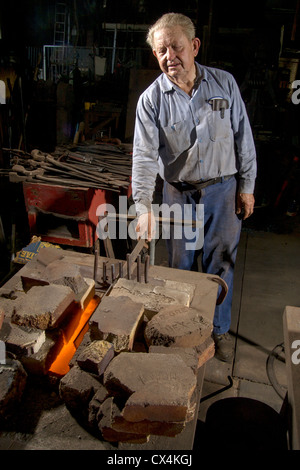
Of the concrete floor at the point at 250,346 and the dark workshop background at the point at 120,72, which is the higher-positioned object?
the dark workshop background at the point at 120,72

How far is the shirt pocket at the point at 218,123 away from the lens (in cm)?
247

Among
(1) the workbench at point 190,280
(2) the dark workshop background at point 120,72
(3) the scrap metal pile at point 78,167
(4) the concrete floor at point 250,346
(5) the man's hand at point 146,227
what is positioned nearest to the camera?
(4) the concrete floor at point 250,346

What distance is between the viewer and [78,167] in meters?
3.76

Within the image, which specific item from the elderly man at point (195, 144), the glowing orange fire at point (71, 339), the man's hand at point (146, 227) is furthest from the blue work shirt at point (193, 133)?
the glowing orange fire at point (71, 339)

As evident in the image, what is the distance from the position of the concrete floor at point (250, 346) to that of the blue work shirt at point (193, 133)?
1.47 meters

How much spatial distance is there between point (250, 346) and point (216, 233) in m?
1.16

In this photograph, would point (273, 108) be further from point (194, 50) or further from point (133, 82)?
point (194, 50)

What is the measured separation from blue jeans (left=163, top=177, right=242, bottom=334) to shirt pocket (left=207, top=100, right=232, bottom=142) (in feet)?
1.17

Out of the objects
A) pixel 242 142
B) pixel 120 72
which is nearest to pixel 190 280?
pixel 242 142

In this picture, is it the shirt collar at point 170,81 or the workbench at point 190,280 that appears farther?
the shirt collar at point 170,81

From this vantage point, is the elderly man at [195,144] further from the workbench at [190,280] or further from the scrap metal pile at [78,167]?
the scrap metal pile at [78,167]

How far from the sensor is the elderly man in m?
2.41

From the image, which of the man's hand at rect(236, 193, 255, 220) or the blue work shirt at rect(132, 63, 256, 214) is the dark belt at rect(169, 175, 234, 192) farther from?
the man's hand at rect(236, 193, 255, 220)

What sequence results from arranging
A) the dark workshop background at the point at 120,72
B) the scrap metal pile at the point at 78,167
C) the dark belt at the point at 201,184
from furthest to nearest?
the dark workshop background at the point at 120,72 → the scrap metal pile at the point at 78,167 → the dark belt at the point at 201,184
